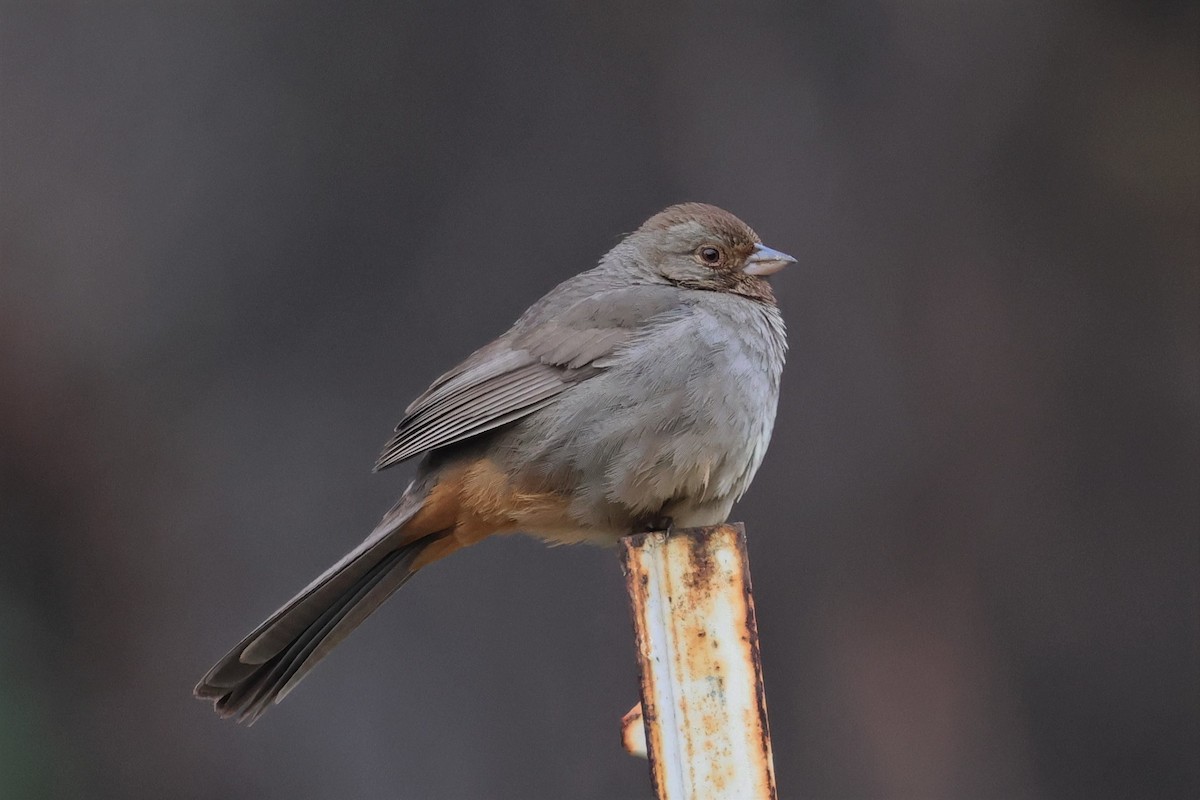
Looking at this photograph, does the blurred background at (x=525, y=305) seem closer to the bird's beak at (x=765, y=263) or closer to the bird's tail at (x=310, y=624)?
the bird's beak at (x=765, y=263)

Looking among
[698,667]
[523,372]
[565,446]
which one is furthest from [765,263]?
[698,667]

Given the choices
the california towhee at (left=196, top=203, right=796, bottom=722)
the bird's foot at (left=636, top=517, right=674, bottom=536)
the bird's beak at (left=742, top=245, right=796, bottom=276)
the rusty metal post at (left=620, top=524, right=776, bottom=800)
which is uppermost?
the bird's beak at (left=742, top=245, right=796, bottom=276)

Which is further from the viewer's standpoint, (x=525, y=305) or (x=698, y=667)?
(x=525, y=305)

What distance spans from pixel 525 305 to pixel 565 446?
2.34 metres

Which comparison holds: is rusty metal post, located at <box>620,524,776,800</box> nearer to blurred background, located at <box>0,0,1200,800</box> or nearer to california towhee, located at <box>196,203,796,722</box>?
california towhee, located at <box>196,203,796,722</box>

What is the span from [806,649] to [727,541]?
384 centimetres

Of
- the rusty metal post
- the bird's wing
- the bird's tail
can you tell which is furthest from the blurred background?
the rusty metal post

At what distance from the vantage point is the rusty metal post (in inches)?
90.5

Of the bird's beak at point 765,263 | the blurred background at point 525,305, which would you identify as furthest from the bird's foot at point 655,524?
the blurred background at point 525,305

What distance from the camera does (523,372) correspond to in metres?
3.88

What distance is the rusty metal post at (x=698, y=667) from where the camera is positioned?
90.5 inches

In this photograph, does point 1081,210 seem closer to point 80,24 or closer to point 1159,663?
point 1159,663

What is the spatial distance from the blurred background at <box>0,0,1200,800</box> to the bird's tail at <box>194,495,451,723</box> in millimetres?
2059

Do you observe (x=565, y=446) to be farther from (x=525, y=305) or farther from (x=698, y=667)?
(x=525, y=305)
